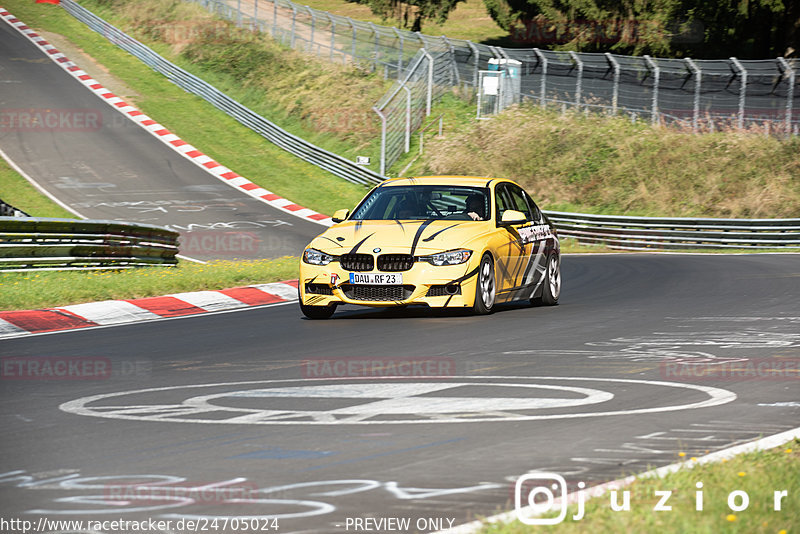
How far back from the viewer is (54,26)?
5556cm

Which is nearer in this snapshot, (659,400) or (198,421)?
(198,421)

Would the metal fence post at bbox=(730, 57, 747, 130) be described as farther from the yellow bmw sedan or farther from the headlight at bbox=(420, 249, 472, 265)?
the headlight at bbox=(420, 249, 472, 265)

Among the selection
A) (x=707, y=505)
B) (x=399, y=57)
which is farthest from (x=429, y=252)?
(x=399, y=57)

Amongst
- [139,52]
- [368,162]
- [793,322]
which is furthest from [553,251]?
[139,52]

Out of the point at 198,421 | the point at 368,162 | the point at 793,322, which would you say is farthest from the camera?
the point at 368,162

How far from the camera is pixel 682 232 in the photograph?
3045 centimetres

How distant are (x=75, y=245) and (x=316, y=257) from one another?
6.47 meters

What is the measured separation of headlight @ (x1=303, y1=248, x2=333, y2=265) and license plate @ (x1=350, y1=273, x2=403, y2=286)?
451 millimetres

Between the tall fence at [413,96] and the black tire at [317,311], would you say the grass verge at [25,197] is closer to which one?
the tall fence at [413,96]

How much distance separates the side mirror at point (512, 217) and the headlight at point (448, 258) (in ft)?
3.48

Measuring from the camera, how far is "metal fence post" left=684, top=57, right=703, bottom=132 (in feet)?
109

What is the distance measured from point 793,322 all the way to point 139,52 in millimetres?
42463

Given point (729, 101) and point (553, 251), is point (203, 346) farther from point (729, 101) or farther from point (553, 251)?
point (729, 101)

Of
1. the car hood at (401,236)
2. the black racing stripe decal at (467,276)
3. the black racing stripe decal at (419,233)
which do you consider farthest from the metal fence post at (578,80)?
the black racing stripe decal at (467,276)
